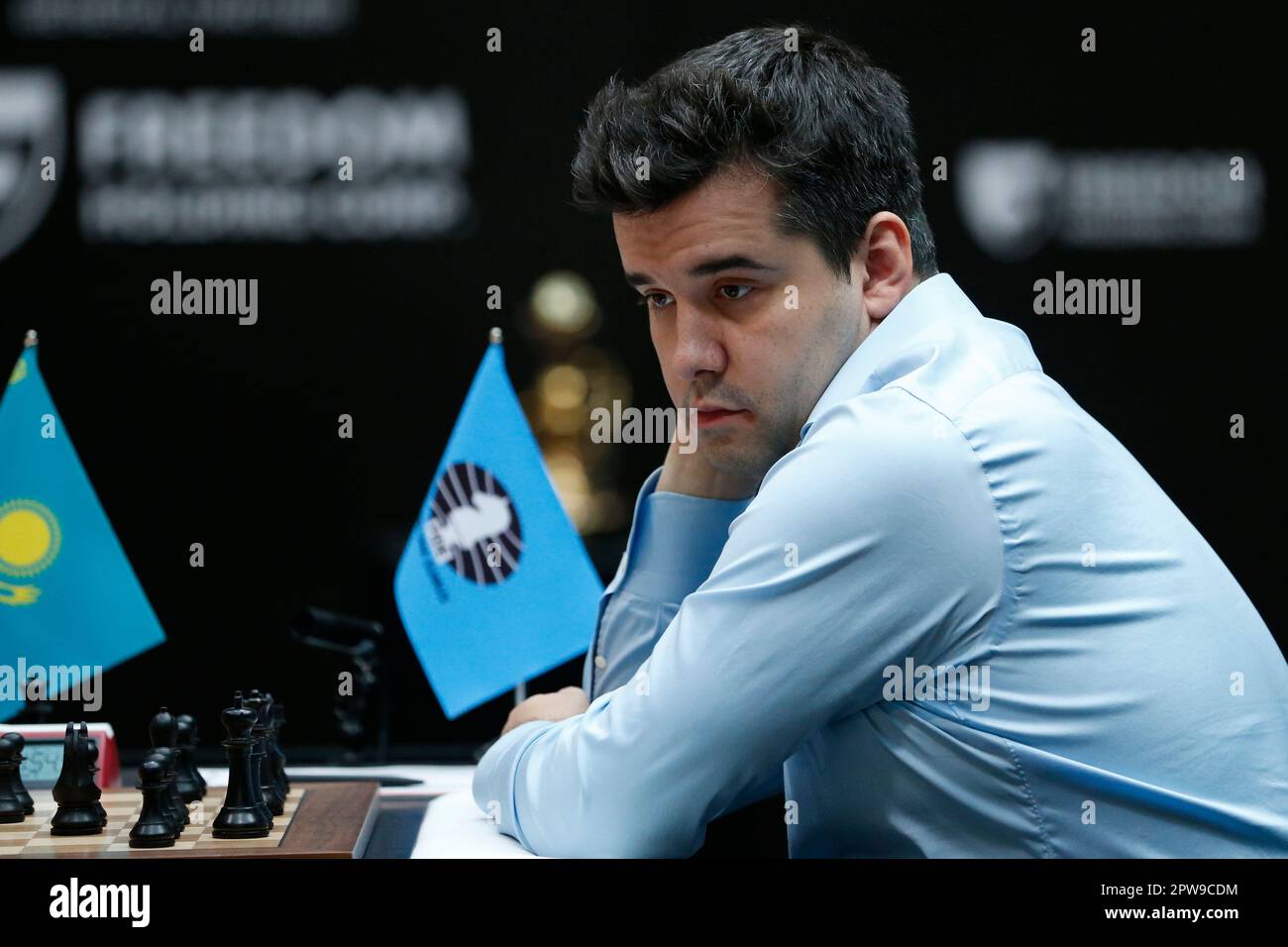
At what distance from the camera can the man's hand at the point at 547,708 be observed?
1.54 meters

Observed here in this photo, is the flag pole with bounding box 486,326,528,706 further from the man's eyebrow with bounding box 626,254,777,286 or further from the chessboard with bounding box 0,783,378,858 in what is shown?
the man's eyebrow with bounding box 626,254,777,286

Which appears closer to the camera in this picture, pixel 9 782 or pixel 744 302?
pixel 744 302

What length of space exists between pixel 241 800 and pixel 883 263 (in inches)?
34.3

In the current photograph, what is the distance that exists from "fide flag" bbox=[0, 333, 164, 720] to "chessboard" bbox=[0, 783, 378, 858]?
98 centimetres

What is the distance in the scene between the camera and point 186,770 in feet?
5.47

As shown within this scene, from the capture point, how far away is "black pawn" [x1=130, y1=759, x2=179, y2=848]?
51.7 inches

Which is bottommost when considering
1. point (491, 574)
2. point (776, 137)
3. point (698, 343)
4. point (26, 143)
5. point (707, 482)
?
point (491, 574)

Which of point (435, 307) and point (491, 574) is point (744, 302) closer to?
point (491, 574)

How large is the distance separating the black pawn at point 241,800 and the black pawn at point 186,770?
0.19 metres

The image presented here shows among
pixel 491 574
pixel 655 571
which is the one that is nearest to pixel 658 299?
pixel 655 571

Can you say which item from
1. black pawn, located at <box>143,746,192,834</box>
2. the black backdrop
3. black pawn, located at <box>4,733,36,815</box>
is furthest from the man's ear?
the black backdrop

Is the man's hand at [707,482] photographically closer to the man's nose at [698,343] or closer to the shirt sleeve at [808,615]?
the man's nose at [698,343]

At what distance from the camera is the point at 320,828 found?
140cm
